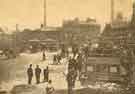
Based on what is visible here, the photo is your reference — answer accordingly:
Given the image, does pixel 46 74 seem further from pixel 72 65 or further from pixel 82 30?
pixel 82 30

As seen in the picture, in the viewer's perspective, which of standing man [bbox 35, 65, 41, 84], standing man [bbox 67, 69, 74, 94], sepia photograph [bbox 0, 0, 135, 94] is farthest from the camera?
standing man [bbox 35, 65, 41, 84]

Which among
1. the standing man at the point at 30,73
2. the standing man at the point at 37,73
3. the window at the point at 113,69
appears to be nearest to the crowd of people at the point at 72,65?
the standing man at the point at 37,73

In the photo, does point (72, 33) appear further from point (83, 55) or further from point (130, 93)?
point (130, 93)

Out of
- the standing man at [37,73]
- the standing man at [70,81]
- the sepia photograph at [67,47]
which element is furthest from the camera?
the standing man at [37,73]

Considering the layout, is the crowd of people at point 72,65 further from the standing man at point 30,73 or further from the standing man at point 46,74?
the standing man at point 30,73

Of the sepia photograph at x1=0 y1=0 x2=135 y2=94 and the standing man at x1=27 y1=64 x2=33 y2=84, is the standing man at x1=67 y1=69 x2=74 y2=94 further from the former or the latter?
the standing man at x1=27 y1=64 x2=33 y2=84

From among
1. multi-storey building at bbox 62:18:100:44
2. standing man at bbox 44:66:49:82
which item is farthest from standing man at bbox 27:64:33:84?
multi-storey building at bbox 62:18:100:44

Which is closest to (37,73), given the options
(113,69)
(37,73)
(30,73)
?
(37,73)

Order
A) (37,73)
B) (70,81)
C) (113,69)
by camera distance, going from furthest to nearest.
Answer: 1. (37,73)
2. (70,81)
3. (113,69)
